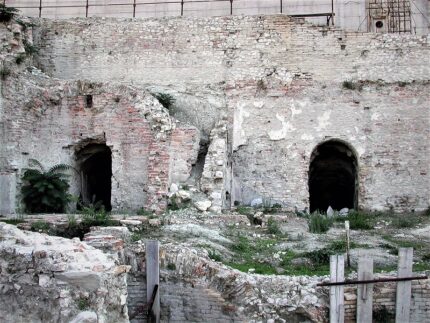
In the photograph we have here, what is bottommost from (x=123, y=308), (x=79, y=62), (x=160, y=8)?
(x=123, y=308)

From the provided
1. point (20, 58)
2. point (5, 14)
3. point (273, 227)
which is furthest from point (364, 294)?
point (5, 14)

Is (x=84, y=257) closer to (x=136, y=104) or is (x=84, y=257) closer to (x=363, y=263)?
(x=363, y=263)

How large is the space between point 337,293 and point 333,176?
12.6 m

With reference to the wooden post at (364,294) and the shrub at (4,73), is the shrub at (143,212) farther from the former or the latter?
the wooden post at (364,294)

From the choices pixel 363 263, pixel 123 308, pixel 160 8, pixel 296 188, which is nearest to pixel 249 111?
pixel 296 188

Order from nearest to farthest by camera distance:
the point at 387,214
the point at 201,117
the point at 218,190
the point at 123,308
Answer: the point at 123,308 → the point at 218,190 → the point at 387,214 → the point at 201,117

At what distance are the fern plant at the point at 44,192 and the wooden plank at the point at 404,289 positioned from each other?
922 centimetres

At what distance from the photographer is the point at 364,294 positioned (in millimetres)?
8453

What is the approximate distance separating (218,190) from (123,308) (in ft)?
27.3

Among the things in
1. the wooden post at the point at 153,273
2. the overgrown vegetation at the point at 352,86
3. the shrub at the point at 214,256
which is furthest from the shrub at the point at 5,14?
the wooden post at the point at 153,273

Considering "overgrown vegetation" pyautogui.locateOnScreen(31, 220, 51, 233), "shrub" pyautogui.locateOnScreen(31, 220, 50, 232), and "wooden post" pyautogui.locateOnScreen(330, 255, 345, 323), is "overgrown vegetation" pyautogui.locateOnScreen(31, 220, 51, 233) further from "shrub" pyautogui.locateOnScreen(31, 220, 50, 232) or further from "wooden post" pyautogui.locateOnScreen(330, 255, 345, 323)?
"wooden post" pyautogui.locateOnScreen(330, 255, 345, 323)

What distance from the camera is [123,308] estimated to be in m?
7.20

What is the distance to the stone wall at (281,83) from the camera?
17.8 meters

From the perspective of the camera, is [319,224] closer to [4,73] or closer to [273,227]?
[273,227]
